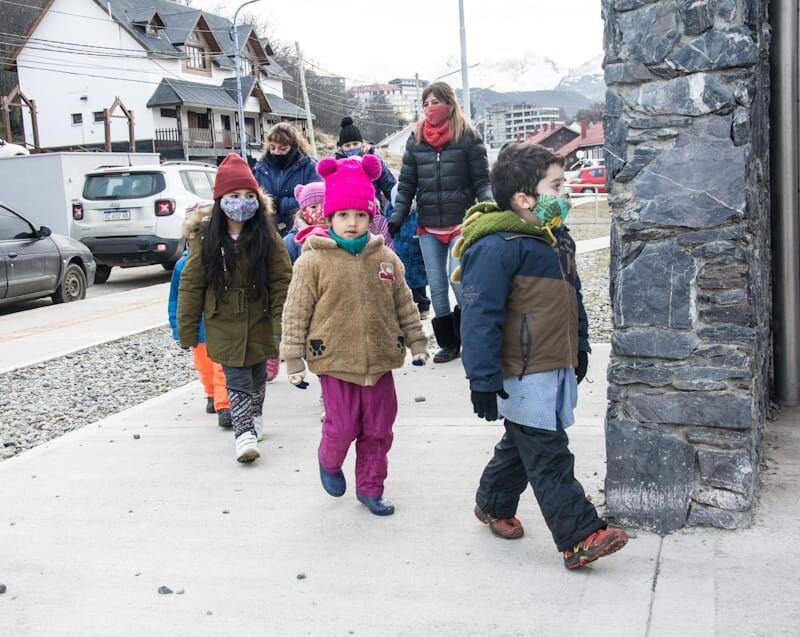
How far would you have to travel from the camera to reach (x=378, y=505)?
4.23 meters

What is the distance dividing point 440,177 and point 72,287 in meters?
8.02

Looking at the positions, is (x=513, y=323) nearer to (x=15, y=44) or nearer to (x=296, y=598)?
(x=296, y=598)

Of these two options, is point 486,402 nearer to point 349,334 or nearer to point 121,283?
point 349,334

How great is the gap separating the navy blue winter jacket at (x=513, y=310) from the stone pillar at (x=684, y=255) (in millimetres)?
285

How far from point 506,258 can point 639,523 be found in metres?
1.19

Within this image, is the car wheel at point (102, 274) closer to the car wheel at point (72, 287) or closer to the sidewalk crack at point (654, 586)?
the car wheel at point (72, 287)

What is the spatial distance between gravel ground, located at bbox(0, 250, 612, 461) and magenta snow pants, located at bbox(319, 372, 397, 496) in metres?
2.52

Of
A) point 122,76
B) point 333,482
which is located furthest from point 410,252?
point 122,76

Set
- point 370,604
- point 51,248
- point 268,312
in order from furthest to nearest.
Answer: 1. point 51,248
2. point 268,312
3. point 370,604

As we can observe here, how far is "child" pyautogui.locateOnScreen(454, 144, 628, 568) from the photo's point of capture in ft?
11.1

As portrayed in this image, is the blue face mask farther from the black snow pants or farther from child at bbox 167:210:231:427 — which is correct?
the black snow pants

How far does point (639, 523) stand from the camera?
3.72 metres

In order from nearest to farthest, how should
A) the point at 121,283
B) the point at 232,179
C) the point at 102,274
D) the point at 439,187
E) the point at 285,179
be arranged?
the point at 232,179 → the point at 439,187 → the point at 285,179 → the point at 102,274 → the point at 121,283

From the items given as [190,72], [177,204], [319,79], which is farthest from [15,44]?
[177,204]
